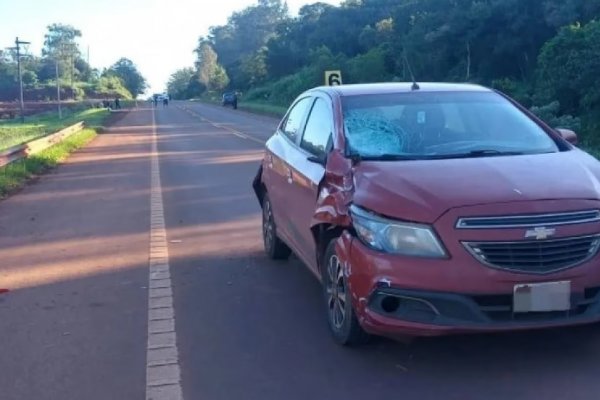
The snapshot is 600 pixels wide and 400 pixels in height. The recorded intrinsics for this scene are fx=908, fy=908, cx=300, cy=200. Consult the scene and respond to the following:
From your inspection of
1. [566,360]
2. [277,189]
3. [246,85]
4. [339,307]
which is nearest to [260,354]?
[339,307]

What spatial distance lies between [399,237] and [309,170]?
160 centimetres

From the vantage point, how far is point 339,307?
18.5ft

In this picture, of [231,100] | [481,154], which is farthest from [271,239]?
[231,100]

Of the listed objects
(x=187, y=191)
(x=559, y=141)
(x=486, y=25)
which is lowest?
(x=187, y=191)

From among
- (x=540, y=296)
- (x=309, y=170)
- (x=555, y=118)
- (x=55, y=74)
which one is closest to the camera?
(x=540, y=296)

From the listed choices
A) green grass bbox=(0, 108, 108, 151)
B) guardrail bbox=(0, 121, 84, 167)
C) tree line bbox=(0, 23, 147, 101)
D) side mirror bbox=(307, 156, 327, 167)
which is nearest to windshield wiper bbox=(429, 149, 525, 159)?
side mirror bbox=(307, 156, 327, 167)

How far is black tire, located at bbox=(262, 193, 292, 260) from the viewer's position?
824 centimetres

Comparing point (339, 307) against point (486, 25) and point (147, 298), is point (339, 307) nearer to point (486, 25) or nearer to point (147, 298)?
point (147, 298)

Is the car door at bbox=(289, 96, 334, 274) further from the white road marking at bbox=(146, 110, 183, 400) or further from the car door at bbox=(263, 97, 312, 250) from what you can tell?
the white road marking at bbox=(146, 110, 183, 400)

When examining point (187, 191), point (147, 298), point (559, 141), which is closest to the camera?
point (559, 141)

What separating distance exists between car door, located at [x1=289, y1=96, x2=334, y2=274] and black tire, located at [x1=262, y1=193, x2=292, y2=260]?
3.68 ft

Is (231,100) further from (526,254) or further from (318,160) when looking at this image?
(526,254)

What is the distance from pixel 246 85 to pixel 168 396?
360 ft

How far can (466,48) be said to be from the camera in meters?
41.7
